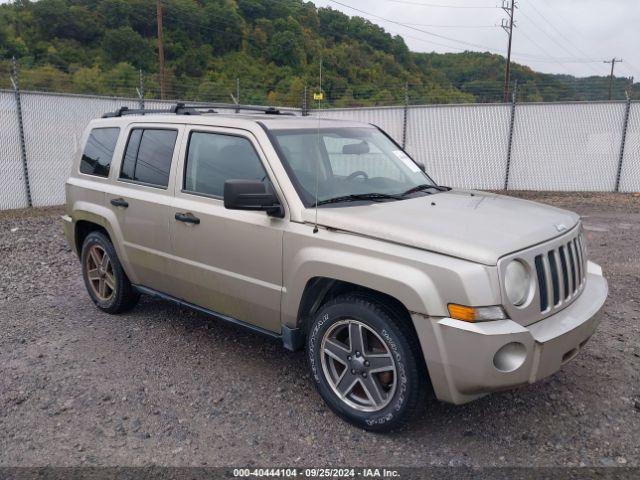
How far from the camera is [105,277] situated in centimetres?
529

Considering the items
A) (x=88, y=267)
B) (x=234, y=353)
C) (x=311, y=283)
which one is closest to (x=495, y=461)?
(x=311, y=283)

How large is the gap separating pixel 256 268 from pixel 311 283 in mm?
444

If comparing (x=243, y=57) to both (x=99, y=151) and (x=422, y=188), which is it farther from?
(x=422, y=188)

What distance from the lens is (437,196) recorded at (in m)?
4.03

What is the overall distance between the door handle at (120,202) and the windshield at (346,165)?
1.60 m

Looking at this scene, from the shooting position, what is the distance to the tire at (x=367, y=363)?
310cm

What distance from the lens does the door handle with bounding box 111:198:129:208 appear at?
4.70 m

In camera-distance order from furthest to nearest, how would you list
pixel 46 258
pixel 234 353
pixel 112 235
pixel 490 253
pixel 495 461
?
pixel 46 258
pixel 112 235
pixel 234 353
pixel 495 461
pixel 490 253

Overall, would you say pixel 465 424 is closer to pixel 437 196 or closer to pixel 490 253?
pixel 490 253

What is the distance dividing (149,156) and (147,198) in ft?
1.26

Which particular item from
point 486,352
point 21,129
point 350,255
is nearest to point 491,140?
point 21,129

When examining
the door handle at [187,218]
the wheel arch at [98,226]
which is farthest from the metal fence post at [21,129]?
the door handle at [187,218]

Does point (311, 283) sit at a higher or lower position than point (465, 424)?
higher

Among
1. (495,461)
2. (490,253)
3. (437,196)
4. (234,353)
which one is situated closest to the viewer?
(490,253)
